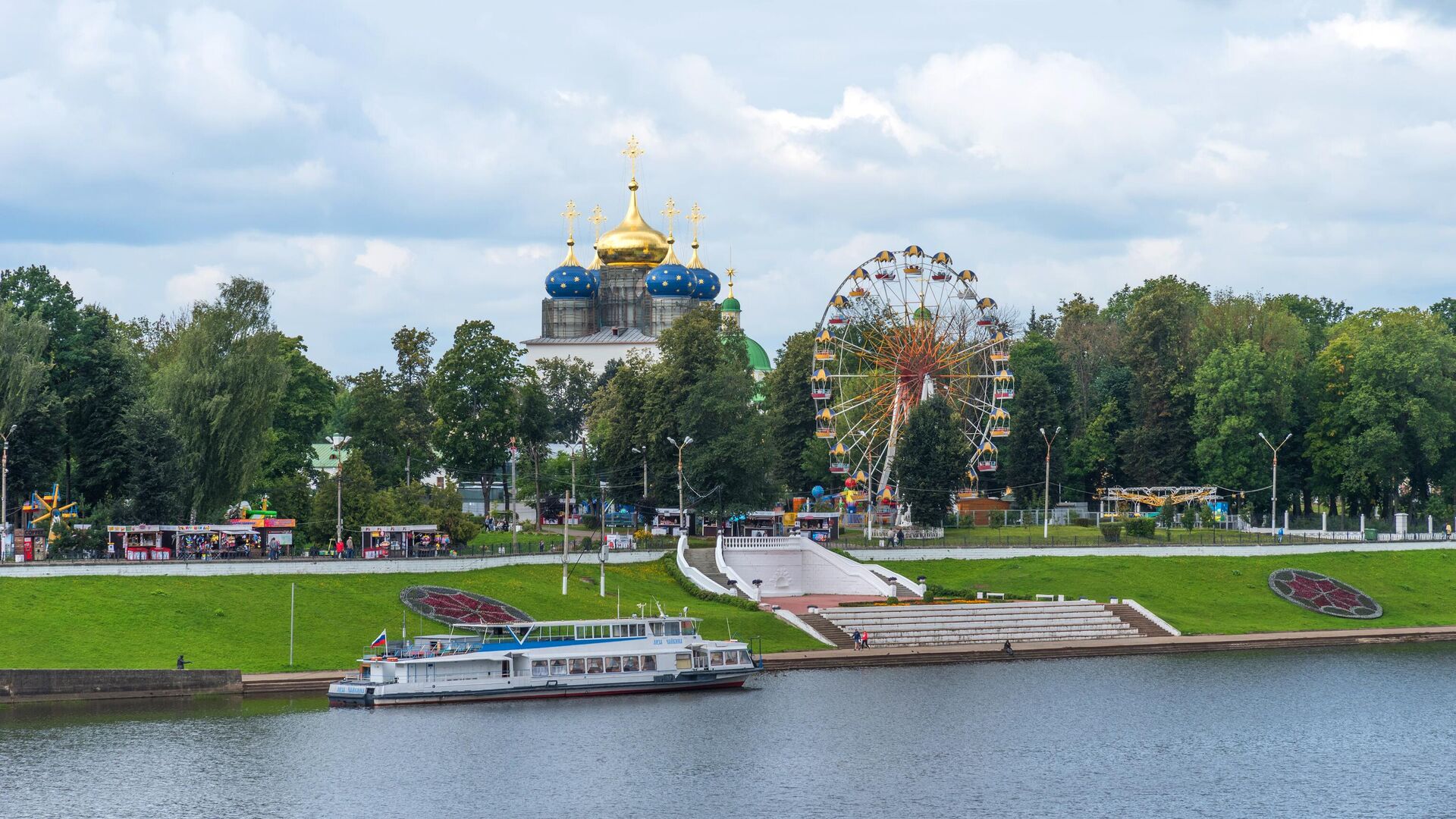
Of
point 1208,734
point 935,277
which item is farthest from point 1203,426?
point 1208,734

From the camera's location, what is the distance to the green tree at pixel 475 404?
11756 centimetres

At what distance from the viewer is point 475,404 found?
119375 millimetres

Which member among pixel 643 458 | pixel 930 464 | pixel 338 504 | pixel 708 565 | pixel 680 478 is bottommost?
pixel 708 565

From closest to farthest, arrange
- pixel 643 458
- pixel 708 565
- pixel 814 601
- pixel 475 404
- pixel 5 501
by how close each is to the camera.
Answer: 1. pixel 5 501
2. pixel 814 601
3. pixel 708 565
4. pixel 643 458
5. pixel 475 404

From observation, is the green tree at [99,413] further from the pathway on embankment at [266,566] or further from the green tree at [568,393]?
the green tree at [568,393]

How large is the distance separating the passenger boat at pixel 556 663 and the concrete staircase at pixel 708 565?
15.8 meters

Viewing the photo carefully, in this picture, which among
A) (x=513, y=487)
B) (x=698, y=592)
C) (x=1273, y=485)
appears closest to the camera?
(x=698, y=592)

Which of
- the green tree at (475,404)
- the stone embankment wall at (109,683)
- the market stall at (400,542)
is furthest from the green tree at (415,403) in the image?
the stone embankment wall at (109,683)

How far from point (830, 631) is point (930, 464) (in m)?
28.0

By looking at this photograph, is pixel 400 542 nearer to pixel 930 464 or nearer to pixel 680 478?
pixel 680 478

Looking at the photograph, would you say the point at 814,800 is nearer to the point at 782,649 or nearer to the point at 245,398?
the point at 782,649

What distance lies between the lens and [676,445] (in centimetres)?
10419

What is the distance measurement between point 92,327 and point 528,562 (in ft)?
92.0

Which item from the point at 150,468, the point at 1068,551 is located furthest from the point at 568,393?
the point at 150,468
